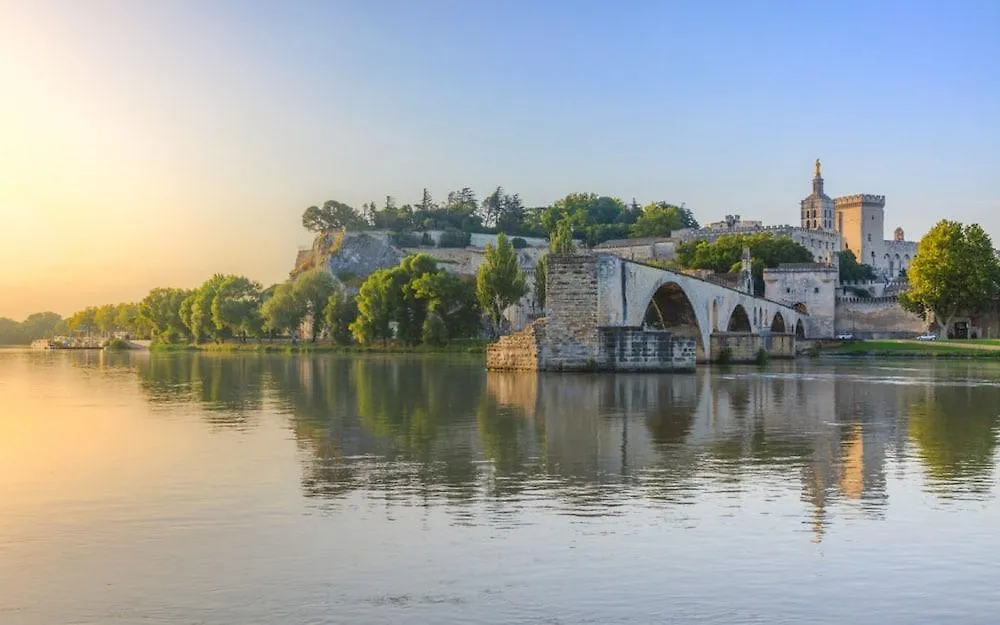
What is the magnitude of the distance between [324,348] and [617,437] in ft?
227

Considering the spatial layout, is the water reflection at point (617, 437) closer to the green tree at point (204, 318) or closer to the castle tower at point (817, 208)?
the green tree at point (204, 318)

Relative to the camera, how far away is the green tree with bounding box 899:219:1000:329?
79.1m

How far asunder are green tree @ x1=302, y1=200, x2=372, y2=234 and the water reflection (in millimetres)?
123264

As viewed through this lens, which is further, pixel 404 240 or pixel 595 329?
pixel 404 240

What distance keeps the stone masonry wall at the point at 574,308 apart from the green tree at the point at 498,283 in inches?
1267


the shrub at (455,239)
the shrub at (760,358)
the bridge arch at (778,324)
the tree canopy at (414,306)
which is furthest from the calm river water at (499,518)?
the shrub at (455,239)

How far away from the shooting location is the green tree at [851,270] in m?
125

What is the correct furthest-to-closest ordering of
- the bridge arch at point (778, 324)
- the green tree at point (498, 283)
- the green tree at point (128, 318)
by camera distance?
the green tree at point (128, 318)
the bridge arch at point (778, 324)
the green tree at point (498, 283)

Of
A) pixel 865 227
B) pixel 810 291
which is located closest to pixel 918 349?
pixel 810 291

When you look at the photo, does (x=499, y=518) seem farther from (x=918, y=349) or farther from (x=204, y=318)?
(x=204, y=318)

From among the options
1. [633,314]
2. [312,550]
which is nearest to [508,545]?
[312,550]

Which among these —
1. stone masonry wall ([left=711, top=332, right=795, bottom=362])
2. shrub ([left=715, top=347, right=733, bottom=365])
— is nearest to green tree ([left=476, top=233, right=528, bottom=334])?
stone masonry wall ([left=711, top=332, right=795, bottom=362])

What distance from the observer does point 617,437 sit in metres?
18.4

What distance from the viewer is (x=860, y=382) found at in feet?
123
